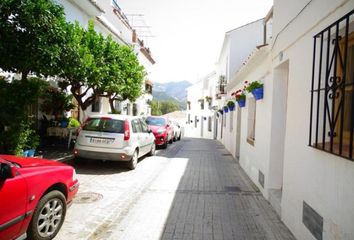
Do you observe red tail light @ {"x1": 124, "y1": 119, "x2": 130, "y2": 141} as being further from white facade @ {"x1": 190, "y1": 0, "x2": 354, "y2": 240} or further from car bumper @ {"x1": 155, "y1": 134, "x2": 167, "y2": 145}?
car bumper @ {"x1": 155, "y1": 134, "x2": 167, "y2": 145}

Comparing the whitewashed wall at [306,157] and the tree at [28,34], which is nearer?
the whitewashed wall at [306,157]

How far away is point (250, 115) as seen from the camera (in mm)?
9625

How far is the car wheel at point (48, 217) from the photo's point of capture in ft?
12.4

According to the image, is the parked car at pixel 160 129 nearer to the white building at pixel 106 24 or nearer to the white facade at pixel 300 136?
the white building at pixel 106 24

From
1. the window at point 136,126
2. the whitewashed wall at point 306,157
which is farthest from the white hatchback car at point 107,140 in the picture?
the whitewashed wall at point 306,157

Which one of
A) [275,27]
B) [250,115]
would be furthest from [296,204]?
[250,115]

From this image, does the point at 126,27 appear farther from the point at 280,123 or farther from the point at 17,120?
the point at 280,123

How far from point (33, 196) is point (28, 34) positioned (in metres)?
4.42

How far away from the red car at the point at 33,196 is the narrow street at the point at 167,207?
0.43 metres

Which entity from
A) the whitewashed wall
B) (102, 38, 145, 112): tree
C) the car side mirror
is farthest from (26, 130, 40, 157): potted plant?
the whitewashed wall

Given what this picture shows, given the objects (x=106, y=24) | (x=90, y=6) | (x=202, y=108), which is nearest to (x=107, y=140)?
(x=90, y=6)

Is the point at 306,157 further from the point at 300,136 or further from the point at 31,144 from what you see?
the point at 31,144

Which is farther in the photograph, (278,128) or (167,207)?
(278,128)

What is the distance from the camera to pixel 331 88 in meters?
3.47
